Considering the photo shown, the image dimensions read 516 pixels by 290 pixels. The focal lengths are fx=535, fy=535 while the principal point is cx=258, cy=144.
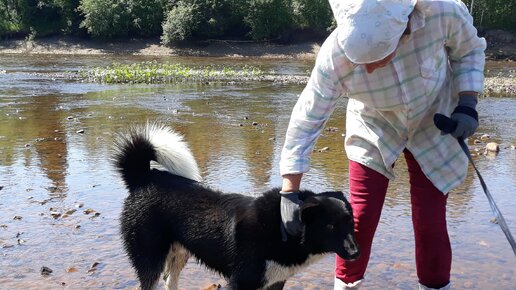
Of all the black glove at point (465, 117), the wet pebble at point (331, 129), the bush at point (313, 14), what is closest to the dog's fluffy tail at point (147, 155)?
the black glove at point (465, 117)

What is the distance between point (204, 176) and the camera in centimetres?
619

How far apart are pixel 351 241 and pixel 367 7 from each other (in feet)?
3.93

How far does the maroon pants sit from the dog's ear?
263mm

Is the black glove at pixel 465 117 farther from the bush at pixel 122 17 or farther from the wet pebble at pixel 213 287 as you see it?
the bush at pixel 122 17

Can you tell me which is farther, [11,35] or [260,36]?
[11,35]

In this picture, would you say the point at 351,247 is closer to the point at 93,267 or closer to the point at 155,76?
the point at 93,267

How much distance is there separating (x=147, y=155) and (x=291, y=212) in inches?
46.4

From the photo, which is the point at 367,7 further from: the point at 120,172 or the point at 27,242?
the point at 27,242

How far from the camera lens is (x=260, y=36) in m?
41.6

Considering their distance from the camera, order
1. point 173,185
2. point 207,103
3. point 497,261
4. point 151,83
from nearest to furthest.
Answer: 1. point 173,185
2. point 497,261
3. point 207,103
4. point 151,83

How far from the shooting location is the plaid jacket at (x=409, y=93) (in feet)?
8.25

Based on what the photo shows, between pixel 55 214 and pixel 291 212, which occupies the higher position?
pixel 291 212

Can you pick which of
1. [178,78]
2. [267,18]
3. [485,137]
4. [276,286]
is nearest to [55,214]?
[276,286]

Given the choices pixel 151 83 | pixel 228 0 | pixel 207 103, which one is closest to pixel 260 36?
pixel 228 0
